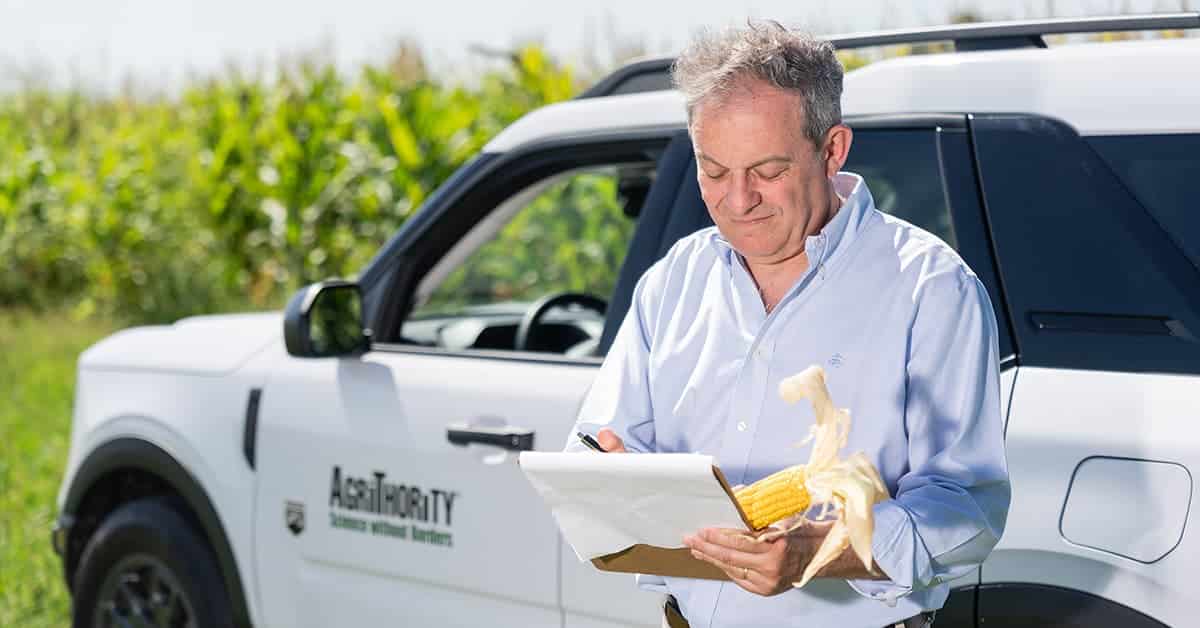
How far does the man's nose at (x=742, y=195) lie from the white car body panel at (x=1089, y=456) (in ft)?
2.74

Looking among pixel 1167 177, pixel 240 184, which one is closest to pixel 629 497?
pixel 1167 177

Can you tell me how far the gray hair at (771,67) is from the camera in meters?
2.40

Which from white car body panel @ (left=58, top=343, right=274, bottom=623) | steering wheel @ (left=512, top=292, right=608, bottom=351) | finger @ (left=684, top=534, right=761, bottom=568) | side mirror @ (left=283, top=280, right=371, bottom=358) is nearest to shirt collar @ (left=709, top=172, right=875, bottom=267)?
finger @ (left=684, top=534, right=761, bottom=568)

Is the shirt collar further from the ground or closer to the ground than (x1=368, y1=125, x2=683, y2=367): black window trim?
further from the ground

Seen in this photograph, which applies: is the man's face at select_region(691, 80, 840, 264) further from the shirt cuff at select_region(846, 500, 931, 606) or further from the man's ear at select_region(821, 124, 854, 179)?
the shirt cuff at select_region(846, 500, 931, 606)

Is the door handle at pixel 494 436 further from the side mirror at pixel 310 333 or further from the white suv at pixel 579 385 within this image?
the side mirror at pixel 310 333

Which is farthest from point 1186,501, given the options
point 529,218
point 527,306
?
point 529,218

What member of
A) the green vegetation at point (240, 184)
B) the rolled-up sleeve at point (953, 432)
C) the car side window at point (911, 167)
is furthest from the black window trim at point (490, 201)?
the green vegetation at point (240, 184)

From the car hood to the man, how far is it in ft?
8.03

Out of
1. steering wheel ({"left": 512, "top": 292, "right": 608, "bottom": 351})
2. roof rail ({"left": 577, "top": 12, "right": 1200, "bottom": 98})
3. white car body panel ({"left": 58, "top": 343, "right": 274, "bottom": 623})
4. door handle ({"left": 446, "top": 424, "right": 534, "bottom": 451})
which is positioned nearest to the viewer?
roof rail ({"left": 577, "top": 12, "right": 1200, "bottom": 98})

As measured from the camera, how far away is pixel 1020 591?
2980 mm

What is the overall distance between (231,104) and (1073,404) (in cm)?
1239

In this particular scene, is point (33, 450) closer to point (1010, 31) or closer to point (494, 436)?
point (494, 436)

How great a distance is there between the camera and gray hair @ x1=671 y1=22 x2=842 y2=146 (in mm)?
2398
